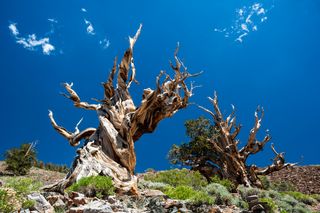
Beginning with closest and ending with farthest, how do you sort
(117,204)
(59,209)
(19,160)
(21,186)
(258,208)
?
(21,186)
(59,209)
(117,204)
(258,208)
(19,160)

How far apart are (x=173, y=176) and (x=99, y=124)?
25.7 feet

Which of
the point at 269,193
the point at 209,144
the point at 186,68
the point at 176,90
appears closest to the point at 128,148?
the point at 176,90

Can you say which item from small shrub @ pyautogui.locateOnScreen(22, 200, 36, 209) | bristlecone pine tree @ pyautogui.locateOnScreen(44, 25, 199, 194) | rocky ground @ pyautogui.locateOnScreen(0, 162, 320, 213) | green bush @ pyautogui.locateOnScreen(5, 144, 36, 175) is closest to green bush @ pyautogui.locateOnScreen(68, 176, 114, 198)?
rocky ground @ pyautogui.locateOnScreen(0, 162, 320, 213)

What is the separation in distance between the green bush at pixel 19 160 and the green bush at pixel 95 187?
52.9 ft

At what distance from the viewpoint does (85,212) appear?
5219 mm

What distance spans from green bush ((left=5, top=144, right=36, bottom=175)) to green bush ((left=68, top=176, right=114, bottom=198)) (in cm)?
1614

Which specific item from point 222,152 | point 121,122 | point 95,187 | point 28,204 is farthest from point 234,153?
point 28,204

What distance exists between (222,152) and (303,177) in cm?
1113

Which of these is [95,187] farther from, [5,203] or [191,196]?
[5,203]

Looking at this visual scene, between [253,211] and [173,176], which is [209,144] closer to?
[173,176]

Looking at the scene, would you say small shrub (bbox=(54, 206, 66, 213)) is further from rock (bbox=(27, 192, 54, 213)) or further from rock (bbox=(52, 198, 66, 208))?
rock (bbox=(27, 192, 54, 213))

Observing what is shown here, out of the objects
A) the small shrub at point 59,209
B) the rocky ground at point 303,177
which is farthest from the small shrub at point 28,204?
the rocky ground at point 303,177

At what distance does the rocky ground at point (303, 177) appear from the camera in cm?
2567

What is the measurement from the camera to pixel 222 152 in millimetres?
21328
